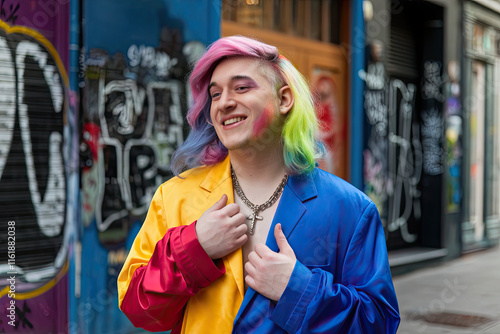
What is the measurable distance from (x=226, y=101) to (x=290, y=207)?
39 centimetres

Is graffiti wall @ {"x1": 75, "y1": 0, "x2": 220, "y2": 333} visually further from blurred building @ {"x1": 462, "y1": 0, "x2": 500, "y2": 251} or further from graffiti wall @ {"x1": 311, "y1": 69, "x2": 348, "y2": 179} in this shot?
blurred building @ {"x1": 462, "y1": 0, "x2": 500, "y2": 251}

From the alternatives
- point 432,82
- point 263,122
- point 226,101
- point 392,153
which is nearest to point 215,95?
point 226,101

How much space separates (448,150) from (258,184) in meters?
8.82

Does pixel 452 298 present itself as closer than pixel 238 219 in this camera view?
No

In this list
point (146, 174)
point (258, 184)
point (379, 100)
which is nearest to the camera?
point (258, 184)

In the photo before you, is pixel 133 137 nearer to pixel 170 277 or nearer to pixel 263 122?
pixel 263 122

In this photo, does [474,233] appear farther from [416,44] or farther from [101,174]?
[101,174]

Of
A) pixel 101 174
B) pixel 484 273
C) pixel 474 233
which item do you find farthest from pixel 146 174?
pixel 474 233

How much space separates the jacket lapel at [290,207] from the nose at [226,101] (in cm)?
31

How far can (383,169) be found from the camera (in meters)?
8.69

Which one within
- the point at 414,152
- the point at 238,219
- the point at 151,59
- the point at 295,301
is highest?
the point at 151,59

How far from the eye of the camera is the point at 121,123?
16.5ft

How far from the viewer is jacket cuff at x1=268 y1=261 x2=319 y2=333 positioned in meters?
1.69

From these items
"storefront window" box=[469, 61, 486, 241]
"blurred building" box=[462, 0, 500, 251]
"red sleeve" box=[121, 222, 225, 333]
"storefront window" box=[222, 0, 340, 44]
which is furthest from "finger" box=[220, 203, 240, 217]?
"storefront window" box=[469, 61, 486, 241]
